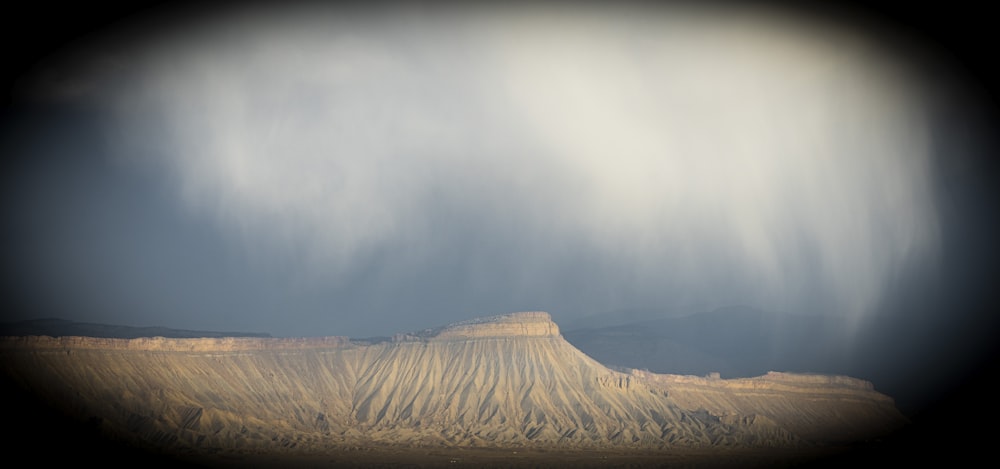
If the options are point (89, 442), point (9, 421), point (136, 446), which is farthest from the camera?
point (136, 446)

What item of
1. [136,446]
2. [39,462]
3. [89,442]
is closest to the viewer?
[39,462]

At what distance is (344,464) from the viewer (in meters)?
195

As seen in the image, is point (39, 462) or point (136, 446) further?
point (136, 446)

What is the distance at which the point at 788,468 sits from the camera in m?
196

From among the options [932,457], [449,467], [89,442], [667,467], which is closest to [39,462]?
[89,442]

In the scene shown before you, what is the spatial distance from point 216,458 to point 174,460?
839 centimetres

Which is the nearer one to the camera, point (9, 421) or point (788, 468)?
point (9, 421)

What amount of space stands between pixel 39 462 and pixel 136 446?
4160 cm

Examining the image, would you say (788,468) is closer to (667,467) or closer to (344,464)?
(667,467)

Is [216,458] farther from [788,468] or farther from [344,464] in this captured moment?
[788,468]

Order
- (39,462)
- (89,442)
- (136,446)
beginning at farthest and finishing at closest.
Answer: (136,446) < (89,442) < (39,462)

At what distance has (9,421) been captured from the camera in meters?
171

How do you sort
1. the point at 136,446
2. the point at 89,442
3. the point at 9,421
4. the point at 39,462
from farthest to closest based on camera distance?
the point at 136,446 < the point at 89,442 < the point at 9,421 < the point at 39,462

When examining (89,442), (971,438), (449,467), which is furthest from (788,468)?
(89,442)
